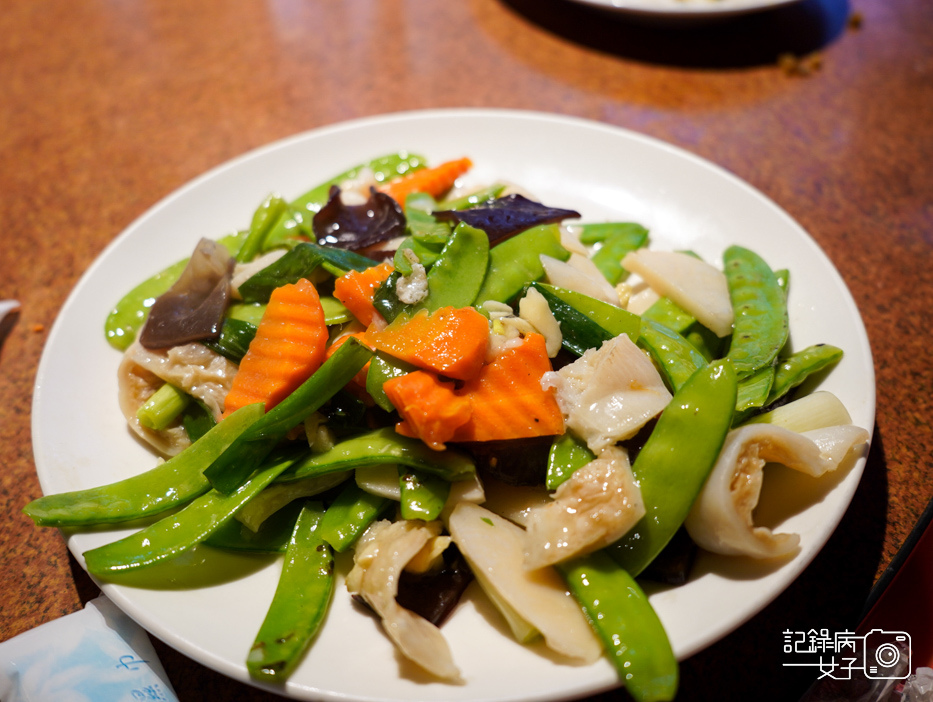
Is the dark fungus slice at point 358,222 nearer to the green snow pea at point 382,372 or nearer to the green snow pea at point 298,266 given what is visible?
Answer: the green snow pea at point 298,266

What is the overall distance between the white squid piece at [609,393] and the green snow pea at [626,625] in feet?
0.96

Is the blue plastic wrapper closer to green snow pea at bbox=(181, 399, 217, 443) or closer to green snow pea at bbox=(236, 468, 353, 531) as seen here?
green snow pea at bbox=(236, 468, 353, 531)

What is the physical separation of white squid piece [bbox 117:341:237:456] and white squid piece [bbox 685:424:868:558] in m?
1.38

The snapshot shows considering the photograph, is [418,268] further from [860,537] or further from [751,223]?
[860,537]

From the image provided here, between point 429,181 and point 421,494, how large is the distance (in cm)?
150

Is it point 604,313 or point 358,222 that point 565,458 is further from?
point 358,222

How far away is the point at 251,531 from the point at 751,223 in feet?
6.69

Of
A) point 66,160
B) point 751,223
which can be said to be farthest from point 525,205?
point 66,160

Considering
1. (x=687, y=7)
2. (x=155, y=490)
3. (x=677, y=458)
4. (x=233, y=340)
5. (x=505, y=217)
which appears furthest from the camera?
(x=687, y=7)

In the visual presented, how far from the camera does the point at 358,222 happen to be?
2.27 m

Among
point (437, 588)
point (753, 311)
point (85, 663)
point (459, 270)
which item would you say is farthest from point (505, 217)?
point (85, 663)

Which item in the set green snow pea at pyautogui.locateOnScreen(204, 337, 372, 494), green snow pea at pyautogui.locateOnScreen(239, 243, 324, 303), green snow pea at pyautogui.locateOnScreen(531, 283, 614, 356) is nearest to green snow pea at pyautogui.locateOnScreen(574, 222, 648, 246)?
green snow pea at pyautogui.locateOnScreen(531, 283, 614, 356)

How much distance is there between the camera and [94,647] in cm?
153

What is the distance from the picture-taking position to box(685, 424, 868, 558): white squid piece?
138 cm
